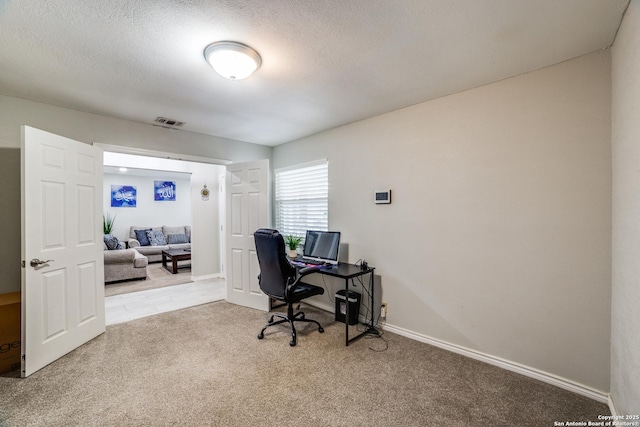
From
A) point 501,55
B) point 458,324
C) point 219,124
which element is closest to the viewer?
point 501,55

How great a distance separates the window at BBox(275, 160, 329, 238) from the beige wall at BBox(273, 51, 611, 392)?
762mm

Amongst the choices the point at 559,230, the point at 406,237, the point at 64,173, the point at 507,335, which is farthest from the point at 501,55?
the point at 64,173

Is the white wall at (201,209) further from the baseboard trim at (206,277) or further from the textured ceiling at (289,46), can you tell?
the textured ceiling at (289,46)

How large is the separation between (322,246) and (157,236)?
19.7 ft

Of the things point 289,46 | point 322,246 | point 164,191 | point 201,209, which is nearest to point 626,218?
point 289,46

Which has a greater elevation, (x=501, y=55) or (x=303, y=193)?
(x=501, y=55)

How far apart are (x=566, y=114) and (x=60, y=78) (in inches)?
159

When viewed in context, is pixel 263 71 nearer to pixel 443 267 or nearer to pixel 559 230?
pixel 443 267

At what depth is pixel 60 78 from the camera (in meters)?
2.29

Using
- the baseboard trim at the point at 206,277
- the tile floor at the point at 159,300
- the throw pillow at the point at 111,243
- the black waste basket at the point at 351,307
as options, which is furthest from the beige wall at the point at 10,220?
the throw pillow at the point at 111,243

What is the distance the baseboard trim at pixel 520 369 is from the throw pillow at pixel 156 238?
6.91 metres

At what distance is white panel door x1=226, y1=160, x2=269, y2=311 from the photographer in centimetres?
376

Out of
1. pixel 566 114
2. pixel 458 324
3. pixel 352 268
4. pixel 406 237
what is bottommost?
pixel 458 324

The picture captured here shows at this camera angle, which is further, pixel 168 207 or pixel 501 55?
pixel 168 207
